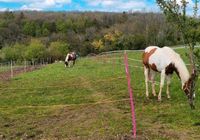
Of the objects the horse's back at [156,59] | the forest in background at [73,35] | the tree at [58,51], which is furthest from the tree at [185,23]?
the tree at [58,51]

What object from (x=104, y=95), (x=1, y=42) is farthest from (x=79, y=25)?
(x=104, y=95)

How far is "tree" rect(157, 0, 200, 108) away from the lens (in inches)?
452

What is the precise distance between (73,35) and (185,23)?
442 ft

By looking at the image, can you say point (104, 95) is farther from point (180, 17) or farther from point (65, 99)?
point (180, 17)

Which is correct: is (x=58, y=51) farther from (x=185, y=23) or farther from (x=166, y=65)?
(x=185, y=23)

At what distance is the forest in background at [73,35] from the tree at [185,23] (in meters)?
80.6

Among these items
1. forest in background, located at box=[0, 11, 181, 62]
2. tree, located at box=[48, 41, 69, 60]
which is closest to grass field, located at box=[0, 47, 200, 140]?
forest in background, located at box=[0, 11, 181, 62]

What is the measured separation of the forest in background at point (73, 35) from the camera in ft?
367

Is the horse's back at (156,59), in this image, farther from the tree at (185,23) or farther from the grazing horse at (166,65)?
the tree at (185,23)

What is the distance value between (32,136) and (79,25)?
155m

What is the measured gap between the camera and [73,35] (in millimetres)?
145375

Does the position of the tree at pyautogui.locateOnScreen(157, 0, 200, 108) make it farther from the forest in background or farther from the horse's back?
the forest in background

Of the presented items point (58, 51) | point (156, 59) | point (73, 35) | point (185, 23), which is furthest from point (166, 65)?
point (73, 35)

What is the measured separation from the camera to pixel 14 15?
195m
